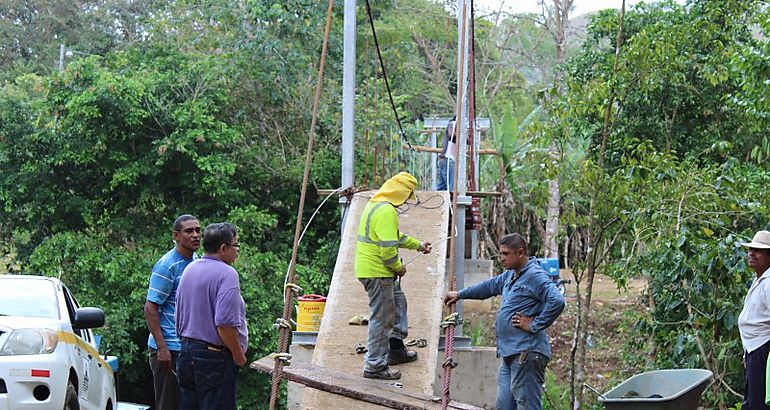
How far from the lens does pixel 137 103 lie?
14023mm

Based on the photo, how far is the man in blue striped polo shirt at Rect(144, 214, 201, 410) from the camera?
6.11 m

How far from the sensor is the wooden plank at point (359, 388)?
6355 millimetres

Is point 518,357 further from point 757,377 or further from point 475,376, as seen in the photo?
point 475,376

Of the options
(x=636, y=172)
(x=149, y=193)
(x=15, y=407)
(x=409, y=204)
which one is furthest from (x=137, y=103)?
(x=15, y=407)

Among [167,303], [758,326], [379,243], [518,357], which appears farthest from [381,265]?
[758,326]

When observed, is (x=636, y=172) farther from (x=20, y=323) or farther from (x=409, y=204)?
(x=20, y=323)

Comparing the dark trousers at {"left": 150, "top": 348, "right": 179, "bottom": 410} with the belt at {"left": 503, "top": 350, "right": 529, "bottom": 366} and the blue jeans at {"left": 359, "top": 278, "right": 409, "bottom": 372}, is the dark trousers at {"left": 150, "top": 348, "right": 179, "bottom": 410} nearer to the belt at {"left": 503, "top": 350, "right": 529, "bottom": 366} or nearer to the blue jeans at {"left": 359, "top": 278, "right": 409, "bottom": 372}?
the blue jeans at {"left": 359, "top": 278, "right": 409, "bottom": 372}

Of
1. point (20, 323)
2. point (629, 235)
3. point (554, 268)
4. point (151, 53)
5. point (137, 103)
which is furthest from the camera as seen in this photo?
point (554, 268)

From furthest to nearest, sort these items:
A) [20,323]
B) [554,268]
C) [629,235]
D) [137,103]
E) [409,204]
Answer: [554,268]
[137,103]
[629,235]
[409,204]
[20,323]

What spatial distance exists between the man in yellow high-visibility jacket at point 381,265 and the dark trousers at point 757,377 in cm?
248

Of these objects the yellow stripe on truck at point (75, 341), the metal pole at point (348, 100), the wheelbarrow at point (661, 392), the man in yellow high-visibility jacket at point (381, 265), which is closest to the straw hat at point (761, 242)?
the wheelbarrow at point (661, 392)

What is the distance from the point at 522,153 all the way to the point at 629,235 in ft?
30.9

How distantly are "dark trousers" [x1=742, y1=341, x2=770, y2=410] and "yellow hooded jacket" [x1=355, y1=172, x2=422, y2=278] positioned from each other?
8.18 ft

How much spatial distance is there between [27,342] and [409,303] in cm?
353
